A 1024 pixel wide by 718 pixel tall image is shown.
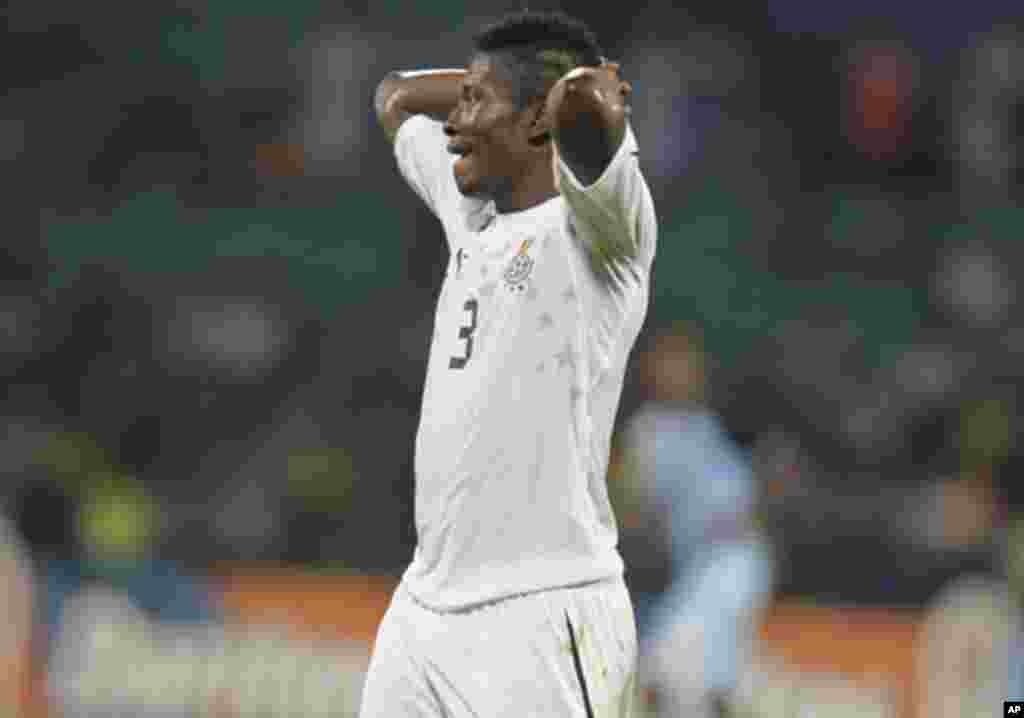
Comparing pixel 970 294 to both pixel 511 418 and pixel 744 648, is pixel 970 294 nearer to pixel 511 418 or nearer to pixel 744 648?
pixel 744 648

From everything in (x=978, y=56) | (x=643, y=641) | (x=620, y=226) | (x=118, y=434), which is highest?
(x=620, y=226)

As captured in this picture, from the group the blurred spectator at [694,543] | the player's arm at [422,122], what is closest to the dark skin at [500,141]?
the player's arm at [422,122]

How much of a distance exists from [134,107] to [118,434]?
312 centimetres

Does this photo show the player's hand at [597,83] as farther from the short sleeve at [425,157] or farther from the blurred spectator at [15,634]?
the blurred spectator at [15,634]

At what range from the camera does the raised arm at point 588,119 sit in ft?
14.0

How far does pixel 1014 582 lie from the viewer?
9539mm

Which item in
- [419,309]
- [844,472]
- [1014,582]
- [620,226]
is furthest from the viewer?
[419,309]

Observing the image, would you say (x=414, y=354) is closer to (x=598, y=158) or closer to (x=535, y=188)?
(x=535, y=188)

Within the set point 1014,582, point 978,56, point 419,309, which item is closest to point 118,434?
point 419,309

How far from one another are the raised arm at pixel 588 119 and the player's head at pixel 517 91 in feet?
1.08

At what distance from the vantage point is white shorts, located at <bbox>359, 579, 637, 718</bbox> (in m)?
4.64

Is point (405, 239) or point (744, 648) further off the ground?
point (405, 239)

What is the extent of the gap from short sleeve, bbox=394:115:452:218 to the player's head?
45cm

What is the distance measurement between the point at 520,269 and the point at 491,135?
281 mm
